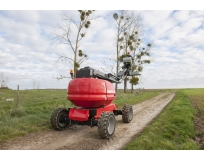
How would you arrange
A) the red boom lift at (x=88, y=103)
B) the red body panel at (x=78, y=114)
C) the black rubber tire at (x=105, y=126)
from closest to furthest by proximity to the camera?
1. the black rubber tire at (x=105, y=126)
2. the red boom lift at (x=88, y=103)
3. the red body panel at (x=78, y=114)

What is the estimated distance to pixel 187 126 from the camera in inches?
287

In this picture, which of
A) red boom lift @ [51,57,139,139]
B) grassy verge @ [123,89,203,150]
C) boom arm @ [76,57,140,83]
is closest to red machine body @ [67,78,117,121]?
red boom lift @ [51,57,139,139]

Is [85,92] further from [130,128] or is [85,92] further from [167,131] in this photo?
[167,131]

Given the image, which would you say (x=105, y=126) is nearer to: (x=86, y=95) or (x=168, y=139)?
(x=86, y=95)

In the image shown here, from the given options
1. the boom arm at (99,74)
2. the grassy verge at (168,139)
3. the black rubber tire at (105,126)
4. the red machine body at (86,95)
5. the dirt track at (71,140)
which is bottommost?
the dirt track at (71,140)

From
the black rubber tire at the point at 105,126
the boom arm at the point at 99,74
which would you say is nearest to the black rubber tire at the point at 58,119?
the boom arm at the point at 99,74

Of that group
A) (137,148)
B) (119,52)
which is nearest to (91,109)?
(137,148)

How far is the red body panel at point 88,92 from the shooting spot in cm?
642

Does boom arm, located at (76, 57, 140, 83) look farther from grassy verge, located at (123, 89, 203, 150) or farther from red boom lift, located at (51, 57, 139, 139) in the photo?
grassy verge, located at (123, 89, 203, 150)

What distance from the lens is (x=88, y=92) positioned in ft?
21.0

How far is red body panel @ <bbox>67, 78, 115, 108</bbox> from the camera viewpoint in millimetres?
6422

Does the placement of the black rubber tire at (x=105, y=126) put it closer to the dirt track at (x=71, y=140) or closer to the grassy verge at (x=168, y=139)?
the dirt track at (x=71, y=140)

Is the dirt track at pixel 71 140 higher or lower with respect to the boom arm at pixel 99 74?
lower

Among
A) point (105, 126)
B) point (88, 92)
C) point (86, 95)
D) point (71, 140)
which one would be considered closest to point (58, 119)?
point (71, 140)
